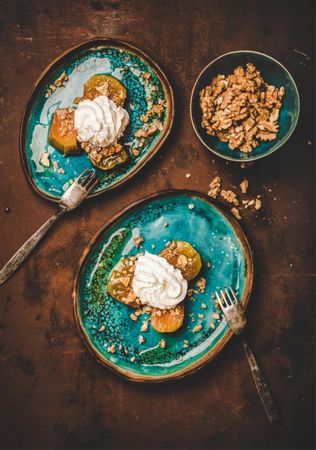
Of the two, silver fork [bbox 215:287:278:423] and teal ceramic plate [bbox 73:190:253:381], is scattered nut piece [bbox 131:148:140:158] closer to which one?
teal ceramic plate [bbox 73:190:253:381]

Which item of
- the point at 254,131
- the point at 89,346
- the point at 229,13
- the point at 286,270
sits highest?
the point at 229,13

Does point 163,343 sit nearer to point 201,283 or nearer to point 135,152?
point 201,283

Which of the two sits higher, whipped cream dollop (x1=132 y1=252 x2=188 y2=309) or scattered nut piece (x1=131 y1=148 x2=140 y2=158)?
scattered nut piece (x1=131 y1=148 x2=140 y2=158)

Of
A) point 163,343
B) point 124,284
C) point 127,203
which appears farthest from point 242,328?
point 127,203

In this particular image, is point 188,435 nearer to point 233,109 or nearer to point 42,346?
point 42,346

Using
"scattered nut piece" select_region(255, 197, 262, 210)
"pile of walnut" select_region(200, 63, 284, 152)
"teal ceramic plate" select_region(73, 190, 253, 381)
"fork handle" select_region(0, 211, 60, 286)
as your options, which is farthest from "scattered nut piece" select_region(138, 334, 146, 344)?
"pile of walnut" select_region(200, 63, 284, 152)

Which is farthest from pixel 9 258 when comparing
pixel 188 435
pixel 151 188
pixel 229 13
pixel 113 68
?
pixel 229 13

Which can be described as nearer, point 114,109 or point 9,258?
point 114,109
